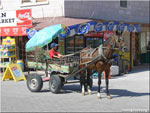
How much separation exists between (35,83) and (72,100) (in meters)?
2.17

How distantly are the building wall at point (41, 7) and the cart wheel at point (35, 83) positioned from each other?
6112mm

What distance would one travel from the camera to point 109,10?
1911cm

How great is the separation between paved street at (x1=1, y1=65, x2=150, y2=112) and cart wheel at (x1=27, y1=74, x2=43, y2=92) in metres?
0.22

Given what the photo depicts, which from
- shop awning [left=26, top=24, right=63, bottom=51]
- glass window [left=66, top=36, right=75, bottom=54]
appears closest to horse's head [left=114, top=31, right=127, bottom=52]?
shop awning [left=26, top=24, right=63, bottom=51]

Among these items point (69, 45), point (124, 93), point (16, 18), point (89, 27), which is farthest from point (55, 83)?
point (16, 18)

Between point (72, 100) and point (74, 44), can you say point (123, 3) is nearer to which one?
point (74, 44)

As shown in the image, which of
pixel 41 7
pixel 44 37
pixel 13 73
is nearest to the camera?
pixel 44 37

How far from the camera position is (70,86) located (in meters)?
12.9

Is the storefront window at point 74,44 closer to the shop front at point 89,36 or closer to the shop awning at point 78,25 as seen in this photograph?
the shop front at point 89,36

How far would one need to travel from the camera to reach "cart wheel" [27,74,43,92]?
11.2 metres

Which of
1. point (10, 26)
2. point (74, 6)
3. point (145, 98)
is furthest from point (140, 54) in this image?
point (145, 98)

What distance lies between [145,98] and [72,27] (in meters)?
6.34

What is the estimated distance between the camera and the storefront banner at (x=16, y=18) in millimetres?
16672

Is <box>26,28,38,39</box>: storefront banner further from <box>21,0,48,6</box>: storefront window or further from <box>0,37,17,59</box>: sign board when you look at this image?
<box>21,0,48,6</box>: storefront window
